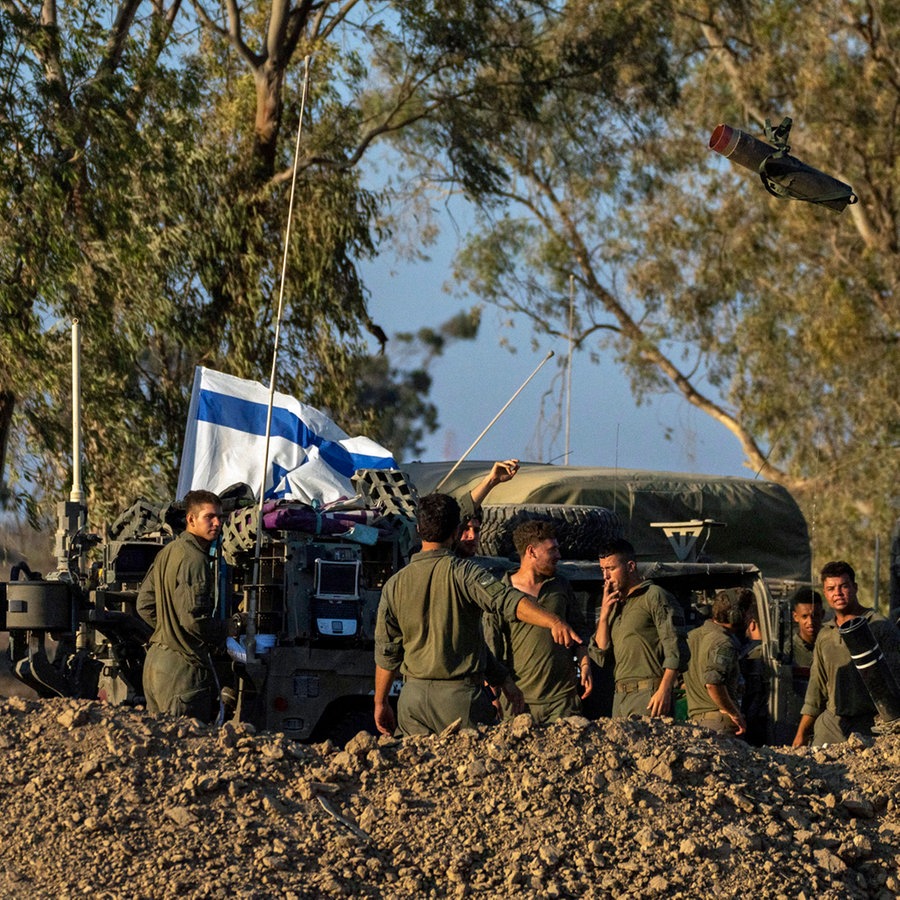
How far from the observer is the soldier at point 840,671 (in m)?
8.28

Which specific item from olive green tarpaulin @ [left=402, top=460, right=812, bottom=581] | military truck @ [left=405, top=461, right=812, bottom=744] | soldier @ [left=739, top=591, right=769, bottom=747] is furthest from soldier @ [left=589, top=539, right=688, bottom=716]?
olive green tarpaulin @ [left=402, top=460, right=812, bottom=581]

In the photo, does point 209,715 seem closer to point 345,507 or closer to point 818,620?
point 345,507

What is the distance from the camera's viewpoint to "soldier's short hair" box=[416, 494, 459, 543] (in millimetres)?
7219

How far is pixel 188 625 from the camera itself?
8.30 metres

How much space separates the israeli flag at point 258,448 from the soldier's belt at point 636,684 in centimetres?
338

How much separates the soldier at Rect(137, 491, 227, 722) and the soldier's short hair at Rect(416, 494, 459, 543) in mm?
1541

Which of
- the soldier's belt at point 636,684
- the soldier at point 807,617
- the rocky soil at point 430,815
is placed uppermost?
the soldier at point 807,617

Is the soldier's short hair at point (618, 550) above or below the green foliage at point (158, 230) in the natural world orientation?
below

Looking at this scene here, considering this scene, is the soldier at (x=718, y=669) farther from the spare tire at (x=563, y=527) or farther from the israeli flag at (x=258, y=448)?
the israeli flag at (x=258, y=448)

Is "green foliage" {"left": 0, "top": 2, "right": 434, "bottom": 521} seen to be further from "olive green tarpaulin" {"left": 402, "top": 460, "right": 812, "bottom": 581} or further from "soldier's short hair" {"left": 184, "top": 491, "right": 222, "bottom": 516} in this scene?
"soldier's short hair" {"left": 184, "top": 491, "right": 222, "bottom": 516}

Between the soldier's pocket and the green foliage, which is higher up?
the green foliage

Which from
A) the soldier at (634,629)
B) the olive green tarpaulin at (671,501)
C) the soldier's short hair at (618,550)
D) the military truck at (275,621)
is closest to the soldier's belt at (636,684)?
the soldier at (634,629)

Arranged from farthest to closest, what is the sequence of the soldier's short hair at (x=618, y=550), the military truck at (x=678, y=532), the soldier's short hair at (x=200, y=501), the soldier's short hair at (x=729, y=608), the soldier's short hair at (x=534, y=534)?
the military truck at (x=678, y=532) < the soldier's short hair at (x=729, y=608) < the soldier's short hair at (x=618, y=550) < the soldier's short hair at (x=200, y=501) < the soldier's short hair at (x=534, y=534)

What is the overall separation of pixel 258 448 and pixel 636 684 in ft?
13.4
